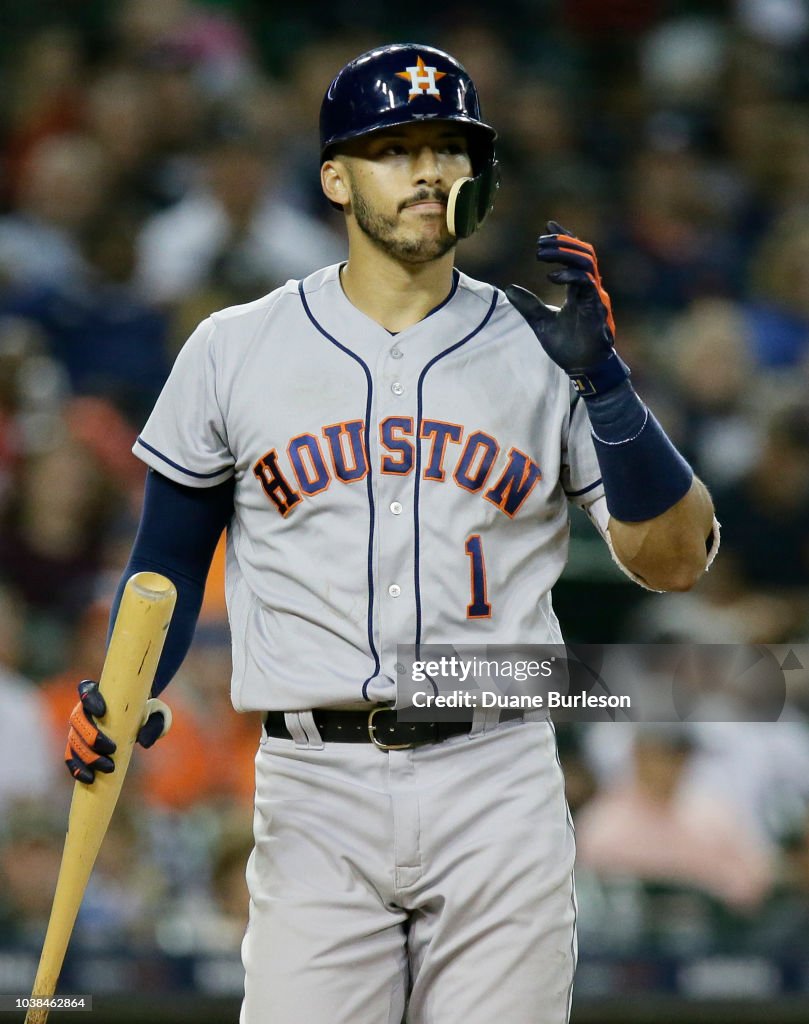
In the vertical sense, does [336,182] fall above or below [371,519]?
above

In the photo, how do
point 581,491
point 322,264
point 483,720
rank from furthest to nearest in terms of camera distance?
point 322,264 → point 581,491 → point 483,720

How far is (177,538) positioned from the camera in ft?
8.60

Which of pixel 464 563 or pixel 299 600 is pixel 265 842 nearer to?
pixel 299 600

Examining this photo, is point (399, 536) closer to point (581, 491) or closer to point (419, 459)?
point (419, 459)

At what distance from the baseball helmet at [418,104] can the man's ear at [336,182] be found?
4 centimetres

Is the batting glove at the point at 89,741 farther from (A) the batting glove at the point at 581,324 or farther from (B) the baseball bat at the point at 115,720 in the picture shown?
(A) the batting glove at the point at 581,324

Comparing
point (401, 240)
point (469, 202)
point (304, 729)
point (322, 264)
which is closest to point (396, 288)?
point (401, 240)

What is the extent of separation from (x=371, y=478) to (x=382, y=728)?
0.38 m

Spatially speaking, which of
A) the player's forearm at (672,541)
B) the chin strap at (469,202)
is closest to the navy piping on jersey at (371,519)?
the chin strap at (469,202)

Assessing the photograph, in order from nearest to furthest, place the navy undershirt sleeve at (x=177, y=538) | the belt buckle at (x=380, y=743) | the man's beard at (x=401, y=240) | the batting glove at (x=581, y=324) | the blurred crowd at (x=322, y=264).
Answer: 1. the batting glove at (x=581, y=324)
2. the belt buckle at (x=380, y=743)
3. the man's beard at (x=401, y=240)
4. the navy undershirt sleeve at (x=177, y=538)
5. the blurred crowd at (x=322, y=264)

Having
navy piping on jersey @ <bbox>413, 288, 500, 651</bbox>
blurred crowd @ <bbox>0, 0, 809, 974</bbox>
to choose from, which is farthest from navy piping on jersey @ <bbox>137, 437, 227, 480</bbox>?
blurred crowd @ <bbox>0, 0, 809, 974</bbox>

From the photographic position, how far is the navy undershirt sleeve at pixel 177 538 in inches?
103

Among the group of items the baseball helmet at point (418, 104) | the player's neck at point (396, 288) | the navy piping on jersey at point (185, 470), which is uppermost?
the baseball helmet at point (418, 104)

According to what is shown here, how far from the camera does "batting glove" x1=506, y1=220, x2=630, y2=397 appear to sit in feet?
7.44
